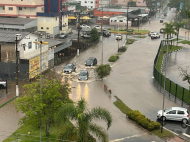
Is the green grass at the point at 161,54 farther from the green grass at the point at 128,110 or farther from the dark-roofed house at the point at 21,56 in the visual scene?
the dark-roofed house at the point at 21,56

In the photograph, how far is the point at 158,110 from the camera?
95.5ft

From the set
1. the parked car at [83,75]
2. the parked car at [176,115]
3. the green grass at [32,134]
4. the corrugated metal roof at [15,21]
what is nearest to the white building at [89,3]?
the corrugated metal roof at [15,21]

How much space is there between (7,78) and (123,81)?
12123 mm

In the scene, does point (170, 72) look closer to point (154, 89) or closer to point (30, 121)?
point (154, 89)

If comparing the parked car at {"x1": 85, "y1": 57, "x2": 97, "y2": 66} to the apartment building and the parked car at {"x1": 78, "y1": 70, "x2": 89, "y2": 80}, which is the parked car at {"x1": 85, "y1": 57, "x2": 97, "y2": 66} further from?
the apartment building

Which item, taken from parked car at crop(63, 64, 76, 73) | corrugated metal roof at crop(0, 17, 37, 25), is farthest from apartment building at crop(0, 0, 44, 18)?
parked car at crop(63, 64, 76, 73)

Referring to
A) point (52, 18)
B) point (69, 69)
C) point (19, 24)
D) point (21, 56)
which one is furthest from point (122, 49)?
point (21, 56)

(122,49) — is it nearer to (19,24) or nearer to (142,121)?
(19,24)

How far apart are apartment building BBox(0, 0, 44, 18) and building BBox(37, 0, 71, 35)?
10.1ft

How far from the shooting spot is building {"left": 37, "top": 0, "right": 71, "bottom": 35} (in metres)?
65.6

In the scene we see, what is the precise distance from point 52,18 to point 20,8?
896 cm

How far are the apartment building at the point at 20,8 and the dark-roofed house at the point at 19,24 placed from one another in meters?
4.31

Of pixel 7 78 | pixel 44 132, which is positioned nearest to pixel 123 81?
pixel 7 78

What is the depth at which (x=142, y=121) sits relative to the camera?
25.5m
